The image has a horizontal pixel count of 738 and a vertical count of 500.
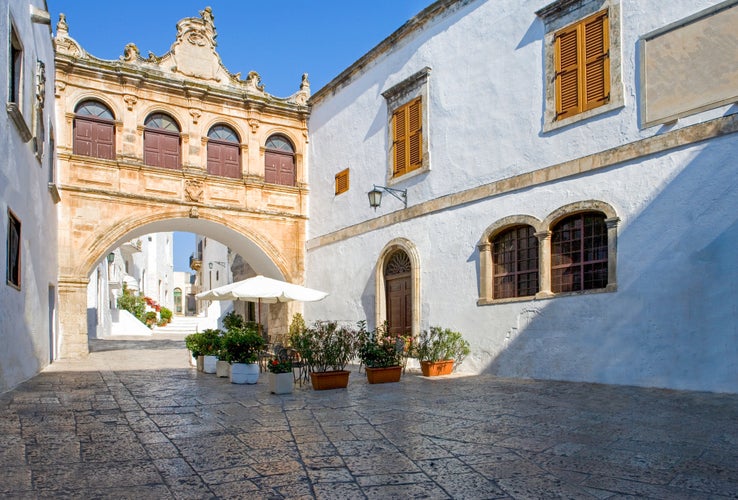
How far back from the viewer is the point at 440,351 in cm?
1074

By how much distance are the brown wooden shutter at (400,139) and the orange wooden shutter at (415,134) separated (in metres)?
0.18

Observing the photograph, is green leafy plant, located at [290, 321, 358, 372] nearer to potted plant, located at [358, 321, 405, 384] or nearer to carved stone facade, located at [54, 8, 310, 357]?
potted plant, located at [358, 321, 405, 384]

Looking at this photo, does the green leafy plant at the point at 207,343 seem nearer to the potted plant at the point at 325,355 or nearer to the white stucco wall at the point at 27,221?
the potted plant at the point at 325,355

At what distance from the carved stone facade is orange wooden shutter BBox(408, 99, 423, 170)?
4793 mm

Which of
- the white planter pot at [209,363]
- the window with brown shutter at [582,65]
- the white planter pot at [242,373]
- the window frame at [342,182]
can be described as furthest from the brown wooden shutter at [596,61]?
the white planter pot at [209,363]

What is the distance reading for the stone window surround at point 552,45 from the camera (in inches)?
348

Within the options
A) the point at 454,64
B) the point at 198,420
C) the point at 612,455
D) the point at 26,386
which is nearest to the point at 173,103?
the point at 454,64

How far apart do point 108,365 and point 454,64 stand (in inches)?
357

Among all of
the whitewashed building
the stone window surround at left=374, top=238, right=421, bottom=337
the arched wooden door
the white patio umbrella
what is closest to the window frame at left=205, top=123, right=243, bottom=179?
the whitewashed building

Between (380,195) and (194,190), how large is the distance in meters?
5.39

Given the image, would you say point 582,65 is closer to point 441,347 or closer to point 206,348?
point 441,347

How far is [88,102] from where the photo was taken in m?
14.4

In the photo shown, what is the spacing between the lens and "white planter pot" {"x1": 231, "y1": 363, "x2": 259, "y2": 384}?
953 cm

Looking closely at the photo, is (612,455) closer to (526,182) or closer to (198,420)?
(198,420)
